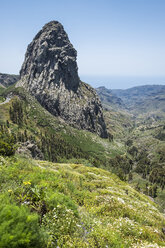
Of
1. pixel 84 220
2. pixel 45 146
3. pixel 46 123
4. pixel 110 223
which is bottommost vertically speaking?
pixel 45 146

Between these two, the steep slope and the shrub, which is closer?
the shrub

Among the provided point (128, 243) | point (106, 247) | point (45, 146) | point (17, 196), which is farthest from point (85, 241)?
point (45, 146)

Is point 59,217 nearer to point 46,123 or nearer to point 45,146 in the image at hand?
point 45,146

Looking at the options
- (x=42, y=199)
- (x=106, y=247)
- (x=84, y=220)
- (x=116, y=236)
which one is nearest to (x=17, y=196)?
(x=42, y=199)

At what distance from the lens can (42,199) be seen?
8422mm

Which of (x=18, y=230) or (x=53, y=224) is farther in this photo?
(x=53, y=224)

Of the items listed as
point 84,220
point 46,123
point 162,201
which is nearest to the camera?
point 84,220

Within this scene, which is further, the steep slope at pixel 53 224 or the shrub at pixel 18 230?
the steep slope at pixel 53 224

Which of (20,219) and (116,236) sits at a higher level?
(20,219)

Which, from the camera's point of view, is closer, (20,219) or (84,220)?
(20,219)

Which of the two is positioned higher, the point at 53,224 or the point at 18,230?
the point at 18,230

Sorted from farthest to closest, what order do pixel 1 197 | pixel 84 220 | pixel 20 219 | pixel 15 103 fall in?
1. pixel 15 103
2. pixel 84 220
3. pixel 1 197
4. pixel 20 219

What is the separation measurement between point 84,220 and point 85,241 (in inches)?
60.2

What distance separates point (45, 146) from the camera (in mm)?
129750
